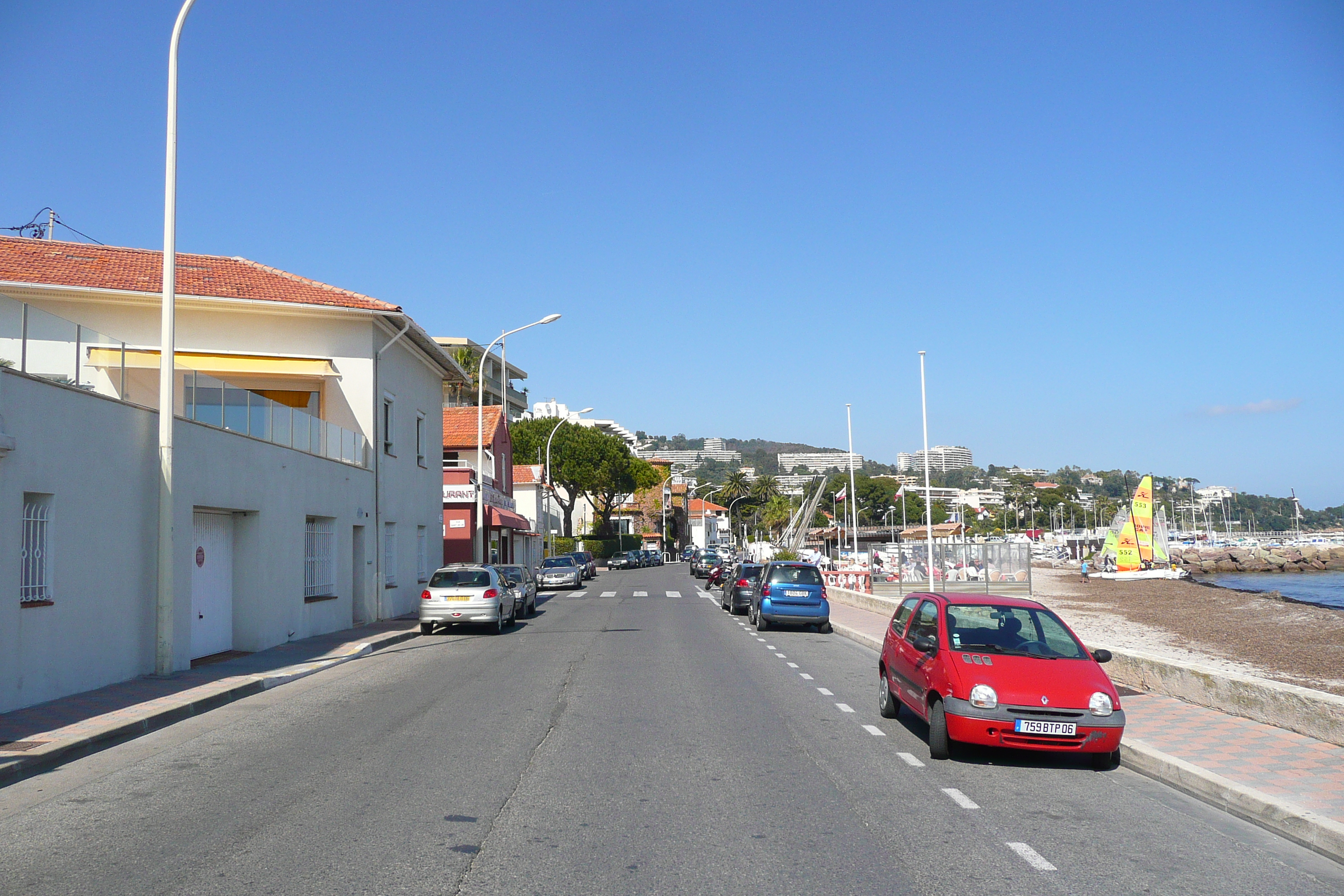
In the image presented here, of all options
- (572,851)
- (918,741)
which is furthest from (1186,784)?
(572,851)

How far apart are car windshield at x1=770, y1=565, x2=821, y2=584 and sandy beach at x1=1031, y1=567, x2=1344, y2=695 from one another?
5975 mm

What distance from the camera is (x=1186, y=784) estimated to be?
26.7 feet

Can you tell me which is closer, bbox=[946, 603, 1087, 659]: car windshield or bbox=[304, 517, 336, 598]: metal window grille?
bbox=[946, 603, 1087, 659]: car windshield

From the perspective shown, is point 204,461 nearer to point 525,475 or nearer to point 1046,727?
point 1046,727

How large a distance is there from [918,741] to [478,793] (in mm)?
4508

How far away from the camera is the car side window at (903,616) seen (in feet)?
36.9

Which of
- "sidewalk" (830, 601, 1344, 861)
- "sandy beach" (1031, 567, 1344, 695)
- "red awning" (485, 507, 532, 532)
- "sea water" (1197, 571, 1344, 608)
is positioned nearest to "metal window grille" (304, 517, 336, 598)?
"sandy beach" (1031, 567, 1344, 695)

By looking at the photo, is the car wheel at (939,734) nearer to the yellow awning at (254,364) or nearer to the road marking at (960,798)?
the road marking at (960,798)

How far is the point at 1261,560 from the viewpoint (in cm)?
10156

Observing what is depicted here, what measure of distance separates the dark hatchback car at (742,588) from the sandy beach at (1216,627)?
830 cm

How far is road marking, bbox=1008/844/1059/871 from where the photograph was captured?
5.92 m

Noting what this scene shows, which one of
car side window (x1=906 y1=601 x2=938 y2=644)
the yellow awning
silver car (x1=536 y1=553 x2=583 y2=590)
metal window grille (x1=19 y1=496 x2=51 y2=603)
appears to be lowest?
silver car (x1=536 y1=553 x2=583 y2=590)

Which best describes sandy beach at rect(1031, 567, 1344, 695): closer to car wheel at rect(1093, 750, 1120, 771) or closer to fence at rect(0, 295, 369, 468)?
car wheel at rect(1093, 750, 1120, 771)

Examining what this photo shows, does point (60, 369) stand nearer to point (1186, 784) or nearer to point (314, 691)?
point (314, 691)
